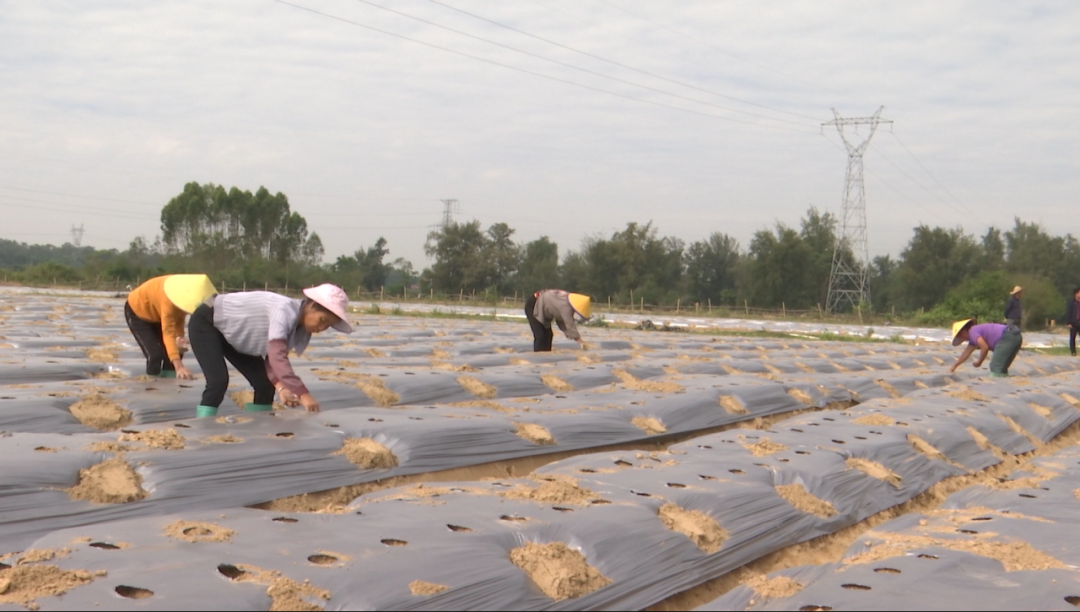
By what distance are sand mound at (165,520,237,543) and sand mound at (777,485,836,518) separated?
2.06 meters

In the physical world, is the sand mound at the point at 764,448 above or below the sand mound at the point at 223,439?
below

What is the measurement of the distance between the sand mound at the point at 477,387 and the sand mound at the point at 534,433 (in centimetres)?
144

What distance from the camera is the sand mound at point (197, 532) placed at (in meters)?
2.31

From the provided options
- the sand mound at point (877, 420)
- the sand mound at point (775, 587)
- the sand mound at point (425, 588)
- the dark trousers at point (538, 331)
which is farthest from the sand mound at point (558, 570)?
the dark trousers at point (538, 331)

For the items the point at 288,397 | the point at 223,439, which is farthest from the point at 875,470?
the point at 223,439

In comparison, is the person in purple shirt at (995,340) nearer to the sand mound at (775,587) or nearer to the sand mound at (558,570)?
the sand mound at (775,587)

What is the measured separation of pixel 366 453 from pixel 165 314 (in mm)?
1809

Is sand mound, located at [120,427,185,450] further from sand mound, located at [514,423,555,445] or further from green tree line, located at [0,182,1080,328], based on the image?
green tree line, located at [0,182,1080,328]

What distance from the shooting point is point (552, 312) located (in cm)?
863

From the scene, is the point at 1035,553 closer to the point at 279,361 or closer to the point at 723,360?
the point at 279,361

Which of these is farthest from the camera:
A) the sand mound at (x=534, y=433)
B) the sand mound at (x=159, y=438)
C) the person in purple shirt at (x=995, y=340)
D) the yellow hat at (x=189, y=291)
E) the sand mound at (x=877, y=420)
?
the person in purple shirt at (x=995, y=340)

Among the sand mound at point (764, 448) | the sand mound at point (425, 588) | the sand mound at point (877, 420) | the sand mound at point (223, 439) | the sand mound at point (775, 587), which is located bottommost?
the sand mound at point (775, 587)

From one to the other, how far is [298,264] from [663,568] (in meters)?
43.7

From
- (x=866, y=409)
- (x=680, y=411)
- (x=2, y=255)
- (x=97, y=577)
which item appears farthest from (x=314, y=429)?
(x=2, y=255)
